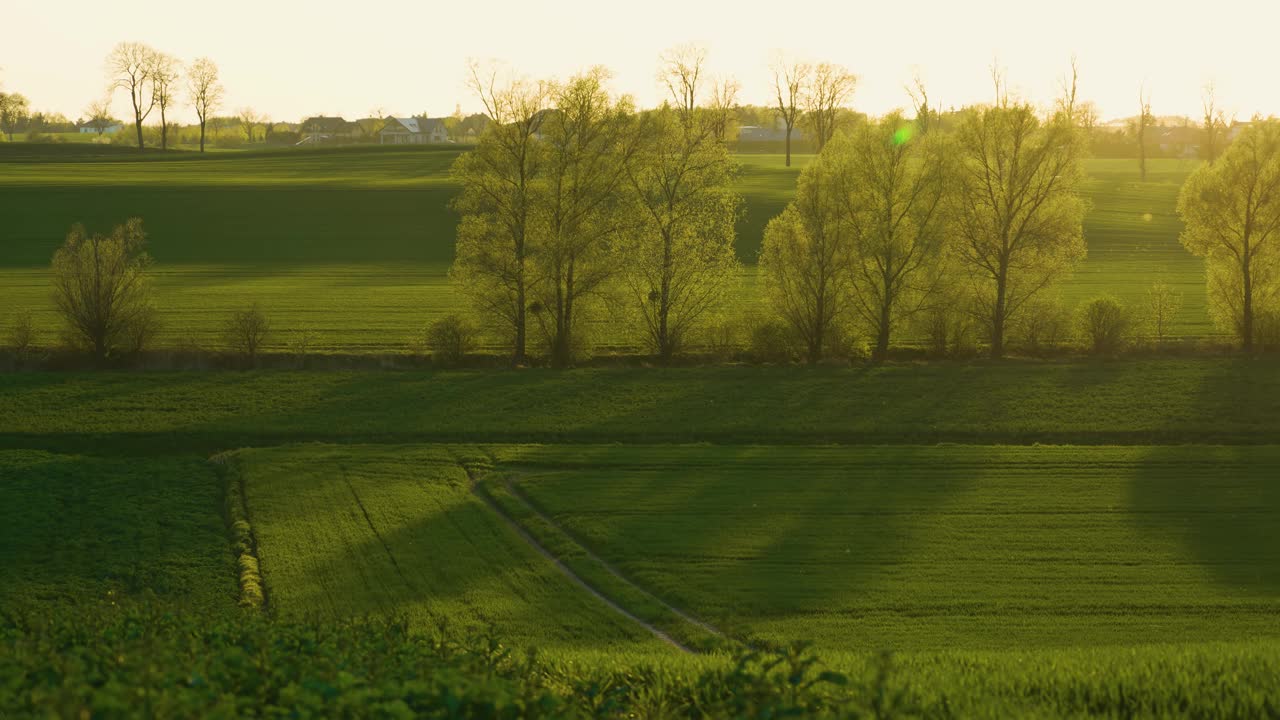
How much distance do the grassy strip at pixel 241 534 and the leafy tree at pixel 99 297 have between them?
16310mm

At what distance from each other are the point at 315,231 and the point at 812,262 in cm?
5746

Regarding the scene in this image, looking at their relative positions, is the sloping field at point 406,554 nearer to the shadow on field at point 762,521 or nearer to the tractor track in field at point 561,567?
the tractor track in field at point 561,567

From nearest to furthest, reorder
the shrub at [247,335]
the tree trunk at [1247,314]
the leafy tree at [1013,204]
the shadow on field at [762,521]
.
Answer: the shadow on field at [762,521] < the shrub at [247,335] < the leafy tree at [1013,204] < the tree trunk at [1247,314]

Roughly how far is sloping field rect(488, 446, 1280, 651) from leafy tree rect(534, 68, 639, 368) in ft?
47.8

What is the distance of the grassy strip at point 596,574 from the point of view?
67.8 feet

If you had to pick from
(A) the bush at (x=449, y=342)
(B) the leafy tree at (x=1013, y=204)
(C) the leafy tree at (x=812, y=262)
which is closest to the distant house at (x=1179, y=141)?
(B) the leafy tree at (x=1013, y=204)

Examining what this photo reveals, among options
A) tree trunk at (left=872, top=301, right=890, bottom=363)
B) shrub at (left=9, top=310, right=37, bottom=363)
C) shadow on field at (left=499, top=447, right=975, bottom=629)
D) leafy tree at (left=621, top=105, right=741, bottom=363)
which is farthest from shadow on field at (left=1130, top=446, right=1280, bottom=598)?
shrub at (left=9, top=310, right=37, bottom=363)

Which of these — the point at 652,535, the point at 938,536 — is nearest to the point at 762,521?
the point at 652,535

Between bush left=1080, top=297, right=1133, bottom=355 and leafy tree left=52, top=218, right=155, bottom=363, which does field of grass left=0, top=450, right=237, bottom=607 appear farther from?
bush left=1080, top=297, right=1133, bottom=355

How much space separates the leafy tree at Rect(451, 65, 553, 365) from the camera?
48.0 metres

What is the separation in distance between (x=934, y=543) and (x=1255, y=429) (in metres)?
18.7

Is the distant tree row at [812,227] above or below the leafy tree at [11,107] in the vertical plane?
below

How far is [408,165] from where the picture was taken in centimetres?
12519

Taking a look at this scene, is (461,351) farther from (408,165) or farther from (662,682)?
(408,165)
